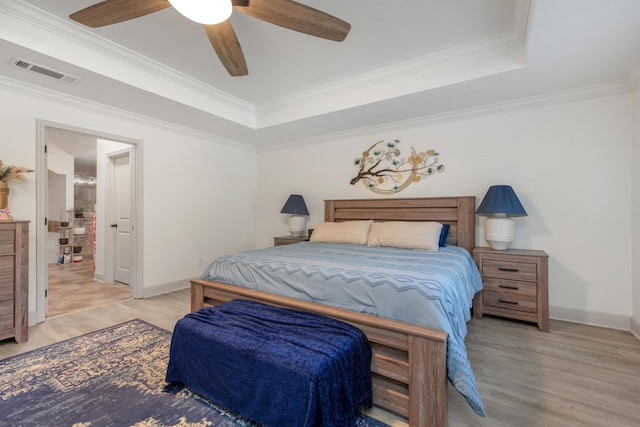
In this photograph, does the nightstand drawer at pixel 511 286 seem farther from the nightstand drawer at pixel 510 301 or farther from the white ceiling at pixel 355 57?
the white ceiling at pixel 355 57

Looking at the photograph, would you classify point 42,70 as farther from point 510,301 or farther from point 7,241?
point 510,301

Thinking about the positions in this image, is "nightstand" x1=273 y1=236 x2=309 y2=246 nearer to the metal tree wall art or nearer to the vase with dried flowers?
the metal tree wall art

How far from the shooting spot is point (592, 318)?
282 centimetres

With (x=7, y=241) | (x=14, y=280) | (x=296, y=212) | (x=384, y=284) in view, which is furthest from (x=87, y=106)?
(x=384, y=284)

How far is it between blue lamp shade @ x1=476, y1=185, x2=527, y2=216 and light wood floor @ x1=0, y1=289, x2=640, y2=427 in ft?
3.67

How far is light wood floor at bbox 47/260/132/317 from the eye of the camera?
3338mm

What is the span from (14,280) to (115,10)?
2317mm

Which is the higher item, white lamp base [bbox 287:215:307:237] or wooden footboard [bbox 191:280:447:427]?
white lamp base [bbox 287:215:307:237]

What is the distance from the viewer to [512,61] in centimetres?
251

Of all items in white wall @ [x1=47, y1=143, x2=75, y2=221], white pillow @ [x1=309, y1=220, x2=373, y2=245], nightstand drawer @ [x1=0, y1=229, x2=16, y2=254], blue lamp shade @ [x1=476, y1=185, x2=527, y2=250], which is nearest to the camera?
nightstand drawer @ [x1=0, y1=229, x2=16, y2=254]

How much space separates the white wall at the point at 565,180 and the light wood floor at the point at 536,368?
1.52ft

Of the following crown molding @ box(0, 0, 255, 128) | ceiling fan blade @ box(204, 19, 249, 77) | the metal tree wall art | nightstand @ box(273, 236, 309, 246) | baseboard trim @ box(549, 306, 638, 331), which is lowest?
baseboard trim @ box(549, 306, 638, 331)

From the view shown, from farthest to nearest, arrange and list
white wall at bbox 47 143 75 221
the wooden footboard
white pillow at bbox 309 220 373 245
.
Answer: white wall at bbox 47 143 75 221
white pillow at bbox 309 220 373 245
the wooden footboard

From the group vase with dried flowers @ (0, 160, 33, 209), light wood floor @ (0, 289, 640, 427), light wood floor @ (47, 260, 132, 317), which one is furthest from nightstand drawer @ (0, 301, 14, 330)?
vase with dried flowers @ (0, 160, 33, 209)
